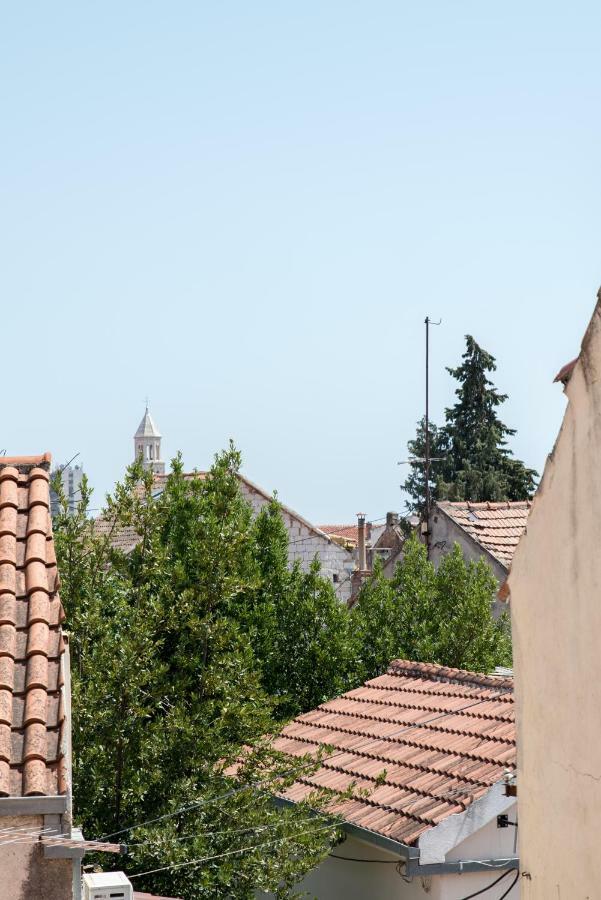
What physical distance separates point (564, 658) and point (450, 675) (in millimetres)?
8965

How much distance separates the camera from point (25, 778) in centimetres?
692

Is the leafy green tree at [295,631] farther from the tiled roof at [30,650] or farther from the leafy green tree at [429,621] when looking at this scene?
the tiled roof at [30,650]

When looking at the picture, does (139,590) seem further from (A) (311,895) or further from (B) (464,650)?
(B) (464,650)

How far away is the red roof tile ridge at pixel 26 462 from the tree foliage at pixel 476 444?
3647 cm

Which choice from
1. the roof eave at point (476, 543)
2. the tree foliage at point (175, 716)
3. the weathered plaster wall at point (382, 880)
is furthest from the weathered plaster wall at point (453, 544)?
the weathered plaster wall at point (382, 880)

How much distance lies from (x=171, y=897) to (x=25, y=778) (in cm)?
493

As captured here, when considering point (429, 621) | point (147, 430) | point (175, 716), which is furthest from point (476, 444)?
point (147, 430)

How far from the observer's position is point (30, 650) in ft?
25.1

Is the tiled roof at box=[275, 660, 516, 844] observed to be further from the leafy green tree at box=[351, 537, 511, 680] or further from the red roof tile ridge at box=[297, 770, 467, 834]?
the leafy green tree at box=[351, 537, 511, 680]

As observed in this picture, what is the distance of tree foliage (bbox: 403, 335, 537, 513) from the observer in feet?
151

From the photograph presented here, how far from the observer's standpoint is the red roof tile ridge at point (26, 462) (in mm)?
9461

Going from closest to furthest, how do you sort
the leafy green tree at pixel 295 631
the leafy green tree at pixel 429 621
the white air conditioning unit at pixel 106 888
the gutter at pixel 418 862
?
the white air conditioning unit at pixel 106 888 < the gutter at pixel 418 862 < the leafy green tree at pixel 295 631 < the leafy green tree at pixel 429 621

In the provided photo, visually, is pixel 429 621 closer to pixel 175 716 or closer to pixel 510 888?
pixel 175 716

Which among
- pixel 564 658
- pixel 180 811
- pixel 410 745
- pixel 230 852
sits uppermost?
pixel 564 658
